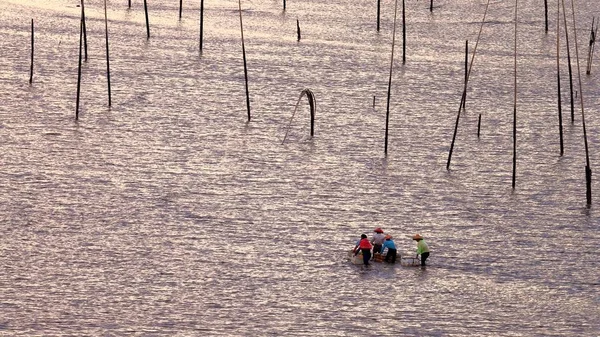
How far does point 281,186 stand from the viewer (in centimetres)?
4425

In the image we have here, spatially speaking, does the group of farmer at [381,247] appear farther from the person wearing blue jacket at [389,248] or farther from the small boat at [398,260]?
the small boat at [398,260]

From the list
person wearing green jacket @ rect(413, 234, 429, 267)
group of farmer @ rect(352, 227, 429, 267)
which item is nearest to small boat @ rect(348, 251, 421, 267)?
group of farmer @ rect(352, 227, 429, 267)

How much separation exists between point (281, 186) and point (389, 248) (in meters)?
8.57

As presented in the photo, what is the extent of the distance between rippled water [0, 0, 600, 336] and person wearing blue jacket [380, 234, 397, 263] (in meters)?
0.45

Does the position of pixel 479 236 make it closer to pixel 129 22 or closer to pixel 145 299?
pixel 145 299

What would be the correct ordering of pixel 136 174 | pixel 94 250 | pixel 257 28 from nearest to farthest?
pixel 94 250 → pixel 136 174 → pixel 257 28

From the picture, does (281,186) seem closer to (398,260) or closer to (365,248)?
(398,260)

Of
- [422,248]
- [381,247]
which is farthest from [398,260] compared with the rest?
[422,248]

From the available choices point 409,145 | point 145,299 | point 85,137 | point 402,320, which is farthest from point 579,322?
point 85,137

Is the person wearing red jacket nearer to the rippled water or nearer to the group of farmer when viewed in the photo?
the group of farmer

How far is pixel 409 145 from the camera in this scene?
49.3 m

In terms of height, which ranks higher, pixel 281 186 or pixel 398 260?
pixel 281 186

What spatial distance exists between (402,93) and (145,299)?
25.3 m

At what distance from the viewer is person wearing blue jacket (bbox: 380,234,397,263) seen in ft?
119
